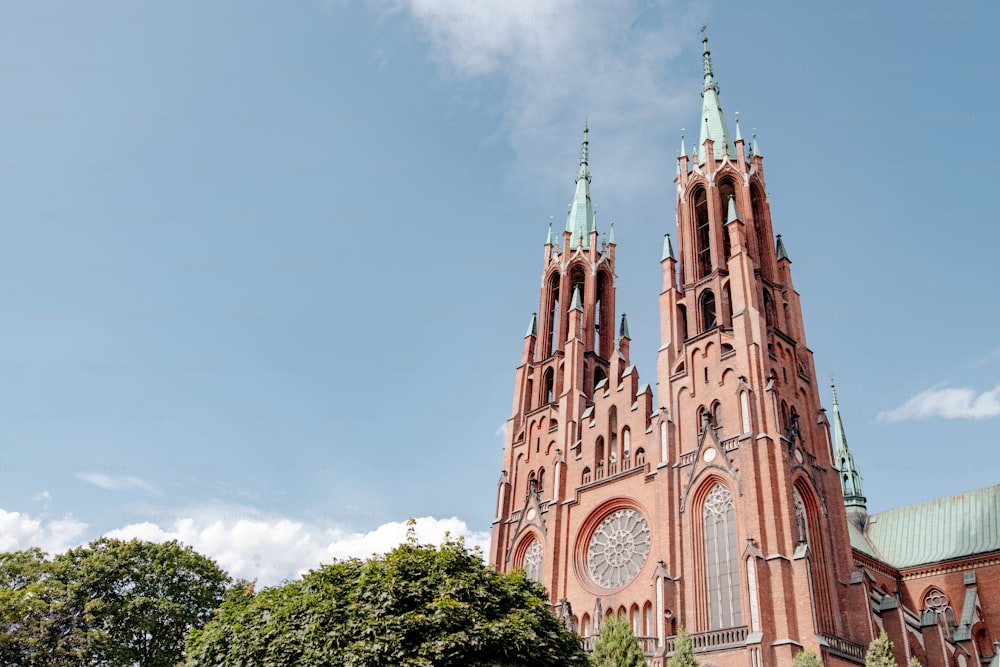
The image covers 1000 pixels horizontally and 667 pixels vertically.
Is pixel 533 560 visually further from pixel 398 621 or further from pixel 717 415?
pixel 398 621

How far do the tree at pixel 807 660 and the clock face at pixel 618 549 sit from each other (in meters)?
10.1

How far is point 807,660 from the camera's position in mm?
25422

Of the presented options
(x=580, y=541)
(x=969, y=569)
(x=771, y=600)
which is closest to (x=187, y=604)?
(x=580, y=541)

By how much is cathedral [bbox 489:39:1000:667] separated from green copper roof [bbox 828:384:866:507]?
6.35 meters

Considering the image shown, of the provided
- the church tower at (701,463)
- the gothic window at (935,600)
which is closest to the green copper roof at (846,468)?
the gothic window at (935,600)

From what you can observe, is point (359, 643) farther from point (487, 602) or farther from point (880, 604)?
point (880, 604)

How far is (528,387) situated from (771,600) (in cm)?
2265

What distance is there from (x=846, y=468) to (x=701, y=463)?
3463 cm

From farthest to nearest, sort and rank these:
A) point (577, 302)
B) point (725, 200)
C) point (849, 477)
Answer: point (849, 477) → point (577, 302) → point (725, 200)

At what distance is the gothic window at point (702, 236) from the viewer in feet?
143

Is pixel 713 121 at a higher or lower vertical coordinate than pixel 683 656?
higher

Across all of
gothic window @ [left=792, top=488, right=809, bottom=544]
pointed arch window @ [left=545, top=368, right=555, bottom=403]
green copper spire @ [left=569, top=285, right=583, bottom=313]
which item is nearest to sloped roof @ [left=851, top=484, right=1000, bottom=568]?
gothic window @ [left=792, top=488, right=809, bottom=544]

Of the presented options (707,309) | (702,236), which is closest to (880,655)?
(707,309)

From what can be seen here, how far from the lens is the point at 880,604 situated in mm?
34156
